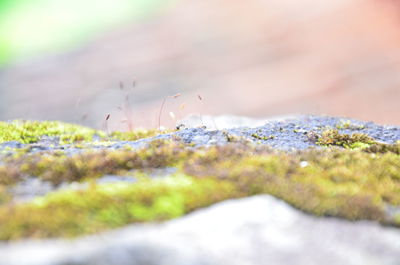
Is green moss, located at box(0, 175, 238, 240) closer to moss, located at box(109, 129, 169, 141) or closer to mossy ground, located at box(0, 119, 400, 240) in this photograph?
mossy ground, located at box(0, 119, 400, 240)

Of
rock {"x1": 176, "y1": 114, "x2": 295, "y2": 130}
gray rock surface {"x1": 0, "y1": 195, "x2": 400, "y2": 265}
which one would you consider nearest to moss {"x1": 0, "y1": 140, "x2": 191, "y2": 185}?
gray rock surface {"x1": 0, "y1": 195, "x2": 400, "y2": 265}

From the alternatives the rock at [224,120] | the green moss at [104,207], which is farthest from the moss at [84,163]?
the rock at [224,120]

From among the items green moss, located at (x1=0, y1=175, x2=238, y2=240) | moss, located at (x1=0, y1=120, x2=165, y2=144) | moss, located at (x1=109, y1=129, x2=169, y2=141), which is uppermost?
moss, located at (x1=0, y1=120, x2=165, y2=144)

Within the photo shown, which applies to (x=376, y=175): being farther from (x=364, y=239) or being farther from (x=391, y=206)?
(x=364, y=239)

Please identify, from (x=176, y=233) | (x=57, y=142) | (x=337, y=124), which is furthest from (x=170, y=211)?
(x=337, y=124)

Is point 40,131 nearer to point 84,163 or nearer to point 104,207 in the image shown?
point 84,163

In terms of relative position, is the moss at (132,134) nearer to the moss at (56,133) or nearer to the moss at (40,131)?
the moss at (56,133)

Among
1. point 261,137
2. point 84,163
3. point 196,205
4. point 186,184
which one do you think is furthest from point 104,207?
point 261,137
